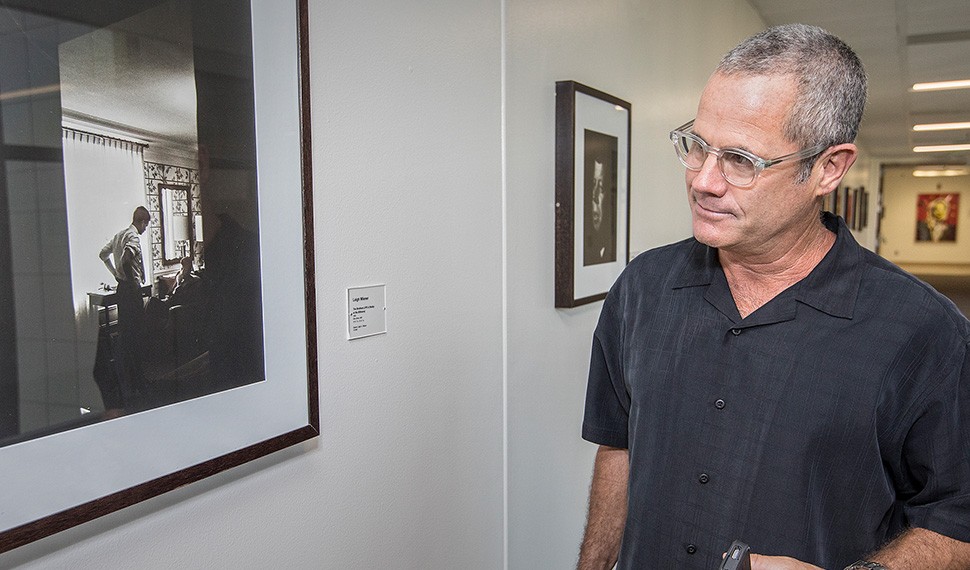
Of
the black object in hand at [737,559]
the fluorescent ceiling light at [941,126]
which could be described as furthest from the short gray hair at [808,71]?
the fluorescent ceiling light at [941,126]

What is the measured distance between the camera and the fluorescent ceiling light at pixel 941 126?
825 cm

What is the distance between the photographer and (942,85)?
5898 millimetres

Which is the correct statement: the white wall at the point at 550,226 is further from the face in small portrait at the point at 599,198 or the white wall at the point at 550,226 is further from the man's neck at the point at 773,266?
the man's neck at the point at 773,266

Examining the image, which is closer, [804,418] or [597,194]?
[804,418]

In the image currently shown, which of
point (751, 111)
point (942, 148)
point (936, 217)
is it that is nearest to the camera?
point (751, 111)

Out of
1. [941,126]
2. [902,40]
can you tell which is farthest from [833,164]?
[941,126]

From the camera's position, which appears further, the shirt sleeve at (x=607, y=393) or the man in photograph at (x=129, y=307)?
the shirt sleeve at (x=607, y=393)

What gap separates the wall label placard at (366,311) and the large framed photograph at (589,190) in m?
0.87

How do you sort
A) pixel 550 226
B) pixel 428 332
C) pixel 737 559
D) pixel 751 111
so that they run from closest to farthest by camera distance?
1. pixel 737 559
2. pixel 751 111
3. pixel 428 332
4. pixel 550 226

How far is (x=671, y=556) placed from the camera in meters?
1.19

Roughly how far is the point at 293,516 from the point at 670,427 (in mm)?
672

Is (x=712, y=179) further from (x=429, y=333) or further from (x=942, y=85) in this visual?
(x=942, y=85)

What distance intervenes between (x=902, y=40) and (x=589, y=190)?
11.6 ft

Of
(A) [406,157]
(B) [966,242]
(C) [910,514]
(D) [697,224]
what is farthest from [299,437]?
(B) [966,242]
